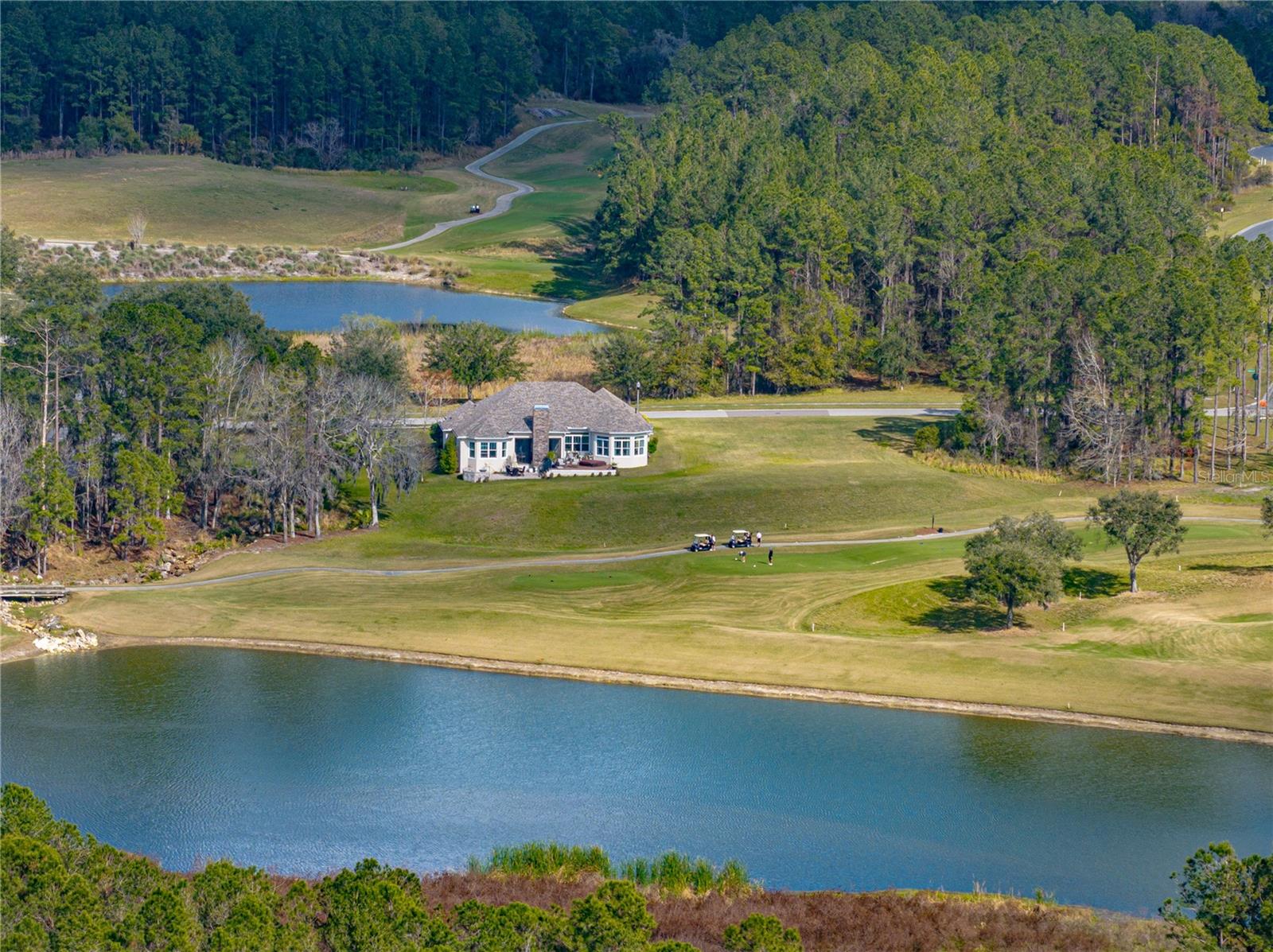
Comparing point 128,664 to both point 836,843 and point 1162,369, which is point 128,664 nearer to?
point 836,843

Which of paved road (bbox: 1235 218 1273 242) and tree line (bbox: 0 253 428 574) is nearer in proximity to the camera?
tree line (bbox: 0 253 428 574)

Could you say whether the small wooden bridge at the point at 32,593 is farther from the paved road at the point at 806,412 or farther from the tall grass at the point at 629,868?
the paved road at the point at 806,412

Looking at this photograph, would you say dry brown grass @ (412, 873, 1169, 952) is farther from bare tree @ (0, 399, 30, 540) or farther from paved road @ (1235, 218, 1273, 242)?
paved road @ (1235, 218, 1273, 242)

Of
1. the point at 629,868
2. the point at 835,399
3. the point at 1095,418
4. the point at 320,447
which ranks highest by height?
the point at 835,399

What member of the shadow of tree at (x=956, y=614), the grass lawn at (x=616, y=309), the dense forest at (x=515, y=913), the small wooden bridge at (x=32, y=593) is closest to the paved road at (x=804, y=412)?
the grass lawn at (x=616, y=309)

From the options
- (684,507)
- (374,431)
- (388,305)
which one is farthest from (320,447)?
(388,305)

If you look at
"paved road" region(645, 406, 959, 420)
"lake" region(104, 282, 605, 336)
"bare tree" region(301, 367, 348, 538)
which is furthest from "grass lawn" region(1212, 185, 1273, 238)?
"bare tree" region(301, 367, 348, 538)

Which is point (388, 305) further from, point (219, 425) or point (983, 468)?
point (983, 468)
